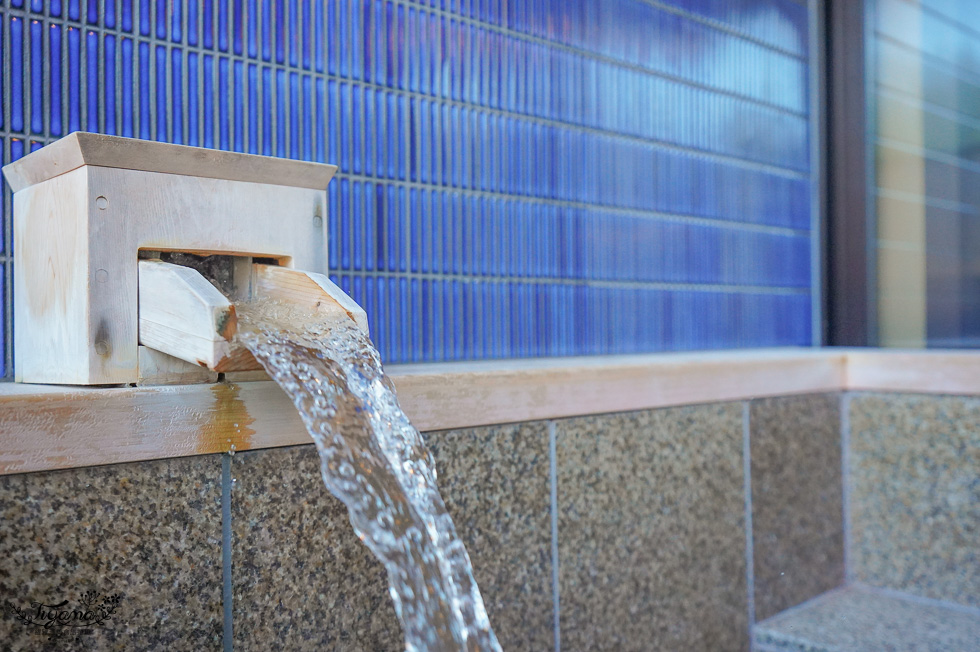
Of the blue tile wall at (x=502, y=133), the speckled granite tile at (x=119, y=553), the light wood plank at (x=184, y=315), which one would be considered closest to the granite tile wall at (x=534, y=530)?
the speckled granite tile at (x=119, y=553)

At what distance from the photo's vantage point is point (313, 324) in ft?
4.99

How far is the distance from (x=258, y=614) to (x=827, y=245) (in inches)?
120

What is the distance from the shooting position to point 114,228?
142cm

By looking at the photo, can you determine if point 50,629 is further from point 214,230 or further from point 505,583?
point 505,583

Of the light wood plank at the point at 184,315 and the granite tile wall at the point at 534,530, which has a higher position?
the light wood plank at the point at 184,315

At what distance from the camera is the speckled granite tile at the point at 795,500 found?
102 inches

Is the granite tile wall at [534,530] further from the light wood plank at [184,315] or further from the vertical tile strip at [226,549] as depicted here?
the light wood plank at [184,315]

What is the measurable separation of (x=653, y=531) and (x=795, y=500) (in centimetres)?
70

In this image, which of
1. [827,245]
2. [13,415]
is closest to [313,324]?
[13,415]

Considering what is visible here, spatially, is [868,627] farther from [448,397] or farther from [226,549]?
[226,549]

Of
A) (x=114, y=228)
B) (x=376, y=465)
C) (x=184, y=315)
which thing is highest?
(x=114, y=228)

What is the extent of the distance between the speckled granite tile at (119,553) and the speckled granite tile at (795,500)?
5.68ft

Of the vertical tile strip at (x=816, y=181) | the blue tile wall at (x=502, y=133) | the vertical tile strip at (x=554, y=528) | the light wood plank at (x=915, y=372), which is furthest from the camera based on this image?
the vertical tile strip at (x=816, y=181)
